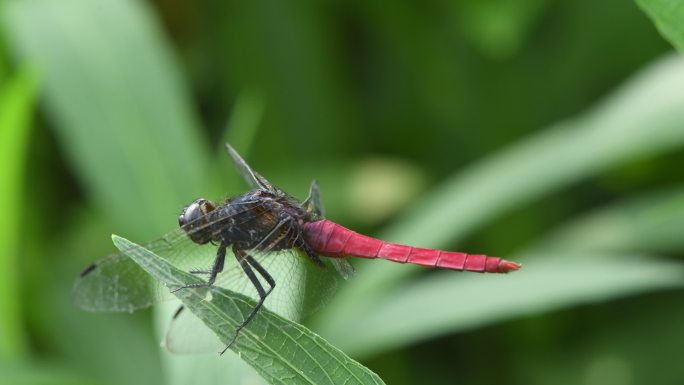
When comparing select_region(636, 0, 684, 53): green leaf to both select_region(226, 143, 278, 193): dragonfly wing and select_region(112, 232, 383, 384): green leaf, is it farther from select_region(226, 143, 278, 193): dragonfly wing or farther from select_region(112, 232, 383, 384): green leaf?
select_region(226, 143, 278, 193): dragonfly wing

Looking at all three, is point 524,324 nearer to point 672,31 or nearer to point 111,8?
point 111,8

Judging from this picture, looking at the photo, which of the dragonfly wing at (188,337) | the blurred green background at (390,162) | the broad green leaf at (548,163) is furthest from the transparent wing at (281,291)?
the broad green leaf at (548,163)

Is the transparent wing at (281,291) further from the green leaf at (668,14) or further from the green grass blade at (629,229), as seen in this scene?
the green grass blade at (629,229)

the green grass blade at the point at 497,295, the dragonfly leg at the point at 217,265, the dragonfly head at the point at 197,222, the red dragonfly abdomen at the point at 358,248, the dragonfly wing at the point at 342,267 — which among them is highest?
the green grass blade at the point at 497,295

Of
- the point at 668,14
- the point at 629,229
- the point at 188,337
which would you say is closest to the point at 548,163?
the point at 629,229

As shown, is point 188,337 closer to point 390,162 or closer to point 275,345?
point 275,345

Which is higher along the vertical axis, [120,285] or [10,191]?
[10,191]
